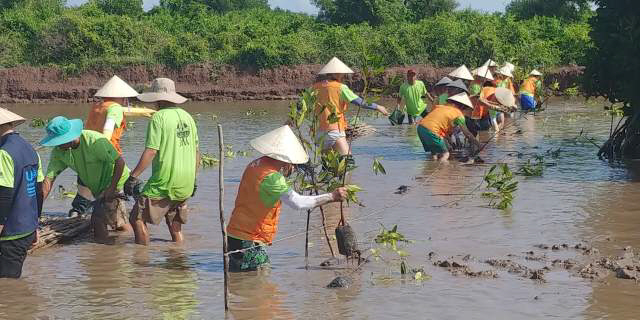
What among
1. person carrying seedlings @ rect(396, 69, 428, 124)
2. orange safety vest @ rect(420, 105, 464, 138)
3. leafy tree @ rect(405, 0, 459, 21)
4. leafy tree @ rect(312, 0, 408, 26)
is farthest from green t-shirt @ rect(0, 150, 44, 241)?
leafy tree @ rect(405, 0, 459, 21)

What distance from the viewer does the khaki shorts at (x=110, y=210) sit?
30.7 feet

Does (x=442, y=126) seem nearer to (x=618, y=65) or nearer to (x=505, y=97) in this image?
(x=505, y=97)

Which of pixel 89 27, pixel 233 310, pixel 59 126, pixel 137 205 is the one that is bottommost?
pixel 233 310

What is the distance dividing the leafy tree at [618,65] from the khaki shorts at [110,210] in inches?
293

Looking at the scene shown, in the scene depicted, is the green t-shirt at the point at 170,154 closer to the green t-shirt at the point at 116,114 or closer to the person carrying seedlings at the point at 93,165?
the person carrying seedlings at the point at 93,165

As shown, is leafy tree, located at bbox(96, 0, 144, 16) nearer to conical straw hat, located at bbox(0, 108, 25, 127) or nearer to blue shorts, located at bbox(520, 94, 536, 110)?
blue shorts, located at bbox(520, 94, 536, 110)

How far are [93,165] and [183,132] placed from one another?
3.39ft

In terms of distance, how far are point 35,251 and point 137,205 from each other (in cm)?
105

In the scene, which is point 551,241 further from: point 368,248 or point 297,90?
point 297,90

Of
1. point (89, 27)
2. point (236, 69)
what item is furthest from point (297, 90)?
point (89, 27)

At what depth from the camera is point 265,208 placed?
305 inches

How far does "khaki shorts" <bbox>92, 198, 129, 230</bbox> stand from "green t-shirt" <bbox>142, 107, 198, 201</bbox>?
0.72 meters

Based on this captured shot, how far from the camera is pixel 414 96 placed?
19234 mm

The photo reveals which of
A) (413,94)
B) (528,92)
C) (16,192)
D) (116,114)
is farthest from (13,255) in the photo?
(528,92)
